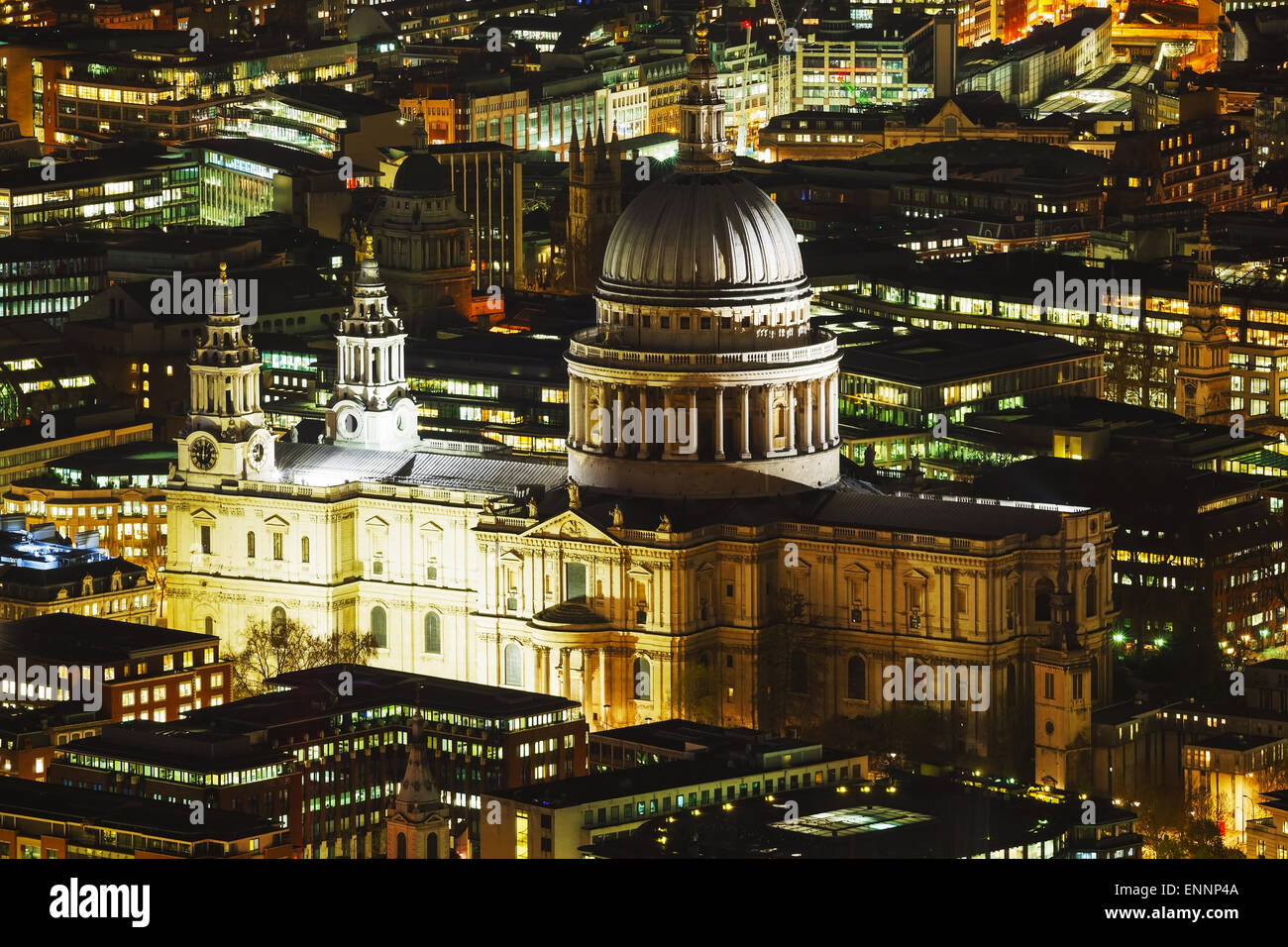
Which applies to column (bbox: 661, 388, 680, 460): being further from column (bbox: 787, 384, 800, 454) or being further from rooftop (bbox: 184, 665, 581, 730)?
rooftop (bbox: 184, 665, 581, 730)

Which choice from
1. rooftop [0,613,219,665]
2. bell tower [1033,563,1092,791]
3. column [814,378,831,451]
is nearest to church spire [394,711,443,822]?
bell tower [1033,563,1092,791]

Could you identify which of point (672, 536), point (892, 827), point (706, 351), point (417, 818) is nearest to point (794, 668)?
point (672, 536)

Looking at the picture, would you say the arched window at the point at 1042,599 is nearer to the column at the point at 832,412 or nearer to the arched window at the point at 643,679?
the column at the point at 832,412

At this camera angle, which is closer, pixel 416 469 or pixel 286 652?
pixel 286 652

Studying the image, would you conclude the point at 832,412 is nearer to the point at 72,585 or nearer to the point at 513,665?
the point at 513,665

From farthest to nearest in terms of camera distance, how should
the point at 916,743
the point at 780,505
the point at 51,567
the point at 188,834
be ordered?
the point at 51,567 → the point at 780,505 → the point at 916,743 → the point at 188,834

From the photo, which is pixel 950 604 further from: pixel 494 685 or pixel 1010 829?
pixel 1010 829

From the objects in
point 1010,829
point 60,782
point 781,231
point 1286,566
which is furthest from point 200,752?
point 1286,566
